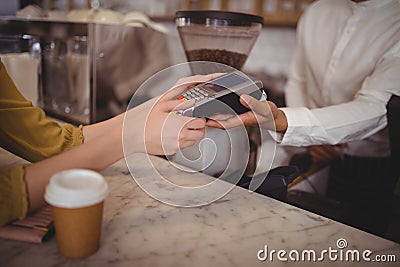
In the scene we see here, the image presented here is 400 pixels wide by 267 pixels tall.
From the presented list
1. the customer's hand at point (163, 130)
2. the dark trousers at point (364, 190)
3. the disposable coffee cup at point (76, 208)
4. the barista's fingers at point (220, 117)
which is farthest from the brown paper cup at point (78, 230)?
the dark trousers at point (364, 190)

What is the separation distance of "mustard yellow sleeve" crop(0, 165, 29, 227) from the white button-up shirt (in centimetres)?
61

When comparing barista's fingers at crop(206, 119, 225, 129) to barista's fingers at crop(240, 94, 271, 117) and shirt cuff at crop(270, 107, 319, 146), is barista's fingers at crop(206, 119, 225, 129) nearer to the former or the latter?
barista's fingers at crop(240, 94, 271, 117)

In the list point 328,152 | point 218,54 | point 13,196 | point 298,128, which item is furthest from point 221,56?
point 13,196

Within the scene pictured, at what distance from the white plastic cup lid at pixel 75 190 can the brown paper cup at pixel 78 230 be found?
0.01 m

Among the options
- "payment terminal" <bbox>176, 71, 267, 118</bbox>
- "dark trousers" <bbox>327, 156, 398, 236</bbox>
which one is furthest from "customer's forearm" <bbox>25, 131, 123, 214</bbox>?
"dark trousers" <bbox>327, 156, 398, 236</bbox>

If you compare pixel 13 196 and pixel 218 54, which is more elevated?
pixel 218 54

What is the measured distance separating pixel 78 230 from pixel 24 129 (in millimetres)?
284

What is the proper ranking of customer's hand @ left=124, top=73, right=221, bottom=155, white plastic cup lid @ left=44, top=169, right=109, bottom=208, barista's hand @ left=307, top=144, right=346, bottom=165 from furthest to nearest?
1. barista's hand @ left=307, top=144, right=346, bottom=165
2. customer's hand @ left=124, top=73, right=221, bottom=155
3. white plastic cup lid @ left=44, top=169, right=109, bottom=208

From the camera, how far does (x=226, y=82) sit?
2.03ft

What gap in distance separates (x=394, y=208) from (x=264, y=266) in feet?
2.06

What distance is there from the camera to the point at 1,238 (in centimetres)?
51

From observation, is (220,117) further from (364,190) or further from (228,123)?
(364,190)

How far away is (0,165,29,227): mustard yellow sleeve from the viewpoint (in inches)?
19.3

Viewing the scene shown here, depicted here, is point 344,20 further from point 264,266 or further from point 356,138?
point 264,266
